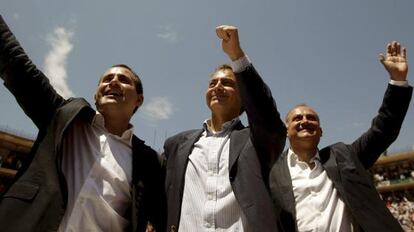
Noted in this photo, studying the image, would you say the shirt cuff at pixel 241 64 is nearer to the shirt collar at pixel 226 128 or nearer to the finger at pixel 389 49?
the shirt collar at pixel 226 128

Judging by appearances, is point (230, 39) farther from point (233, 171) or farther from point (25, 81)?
point (25, 81)

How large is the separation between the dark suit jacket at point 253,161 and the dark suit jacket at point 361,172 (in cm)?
54

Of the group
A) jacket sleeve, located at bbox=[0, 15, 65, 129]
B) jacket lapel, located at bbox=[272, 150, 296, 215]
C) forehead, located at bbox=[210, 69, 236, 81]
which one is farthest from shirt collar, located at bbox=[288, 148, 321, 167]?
jacket sleeve, located at bbox=[0, 15, 65, 129]

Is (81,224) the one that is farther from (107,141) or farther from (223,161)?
(223,161)

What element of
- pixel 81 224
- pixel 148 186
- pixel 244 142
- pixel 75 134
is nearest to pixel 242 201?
pixel 244 142

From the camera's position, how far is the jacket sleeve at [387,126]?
287 centimetres

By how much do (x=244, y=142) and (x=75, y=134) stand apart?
44.7 inches

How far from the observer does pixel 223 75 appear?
8.86 feet

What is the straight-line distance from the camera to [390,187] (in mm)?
20250

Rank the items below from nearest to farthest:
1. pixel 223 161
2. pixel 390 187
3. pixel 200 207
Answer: pixel 200 207 < pixel 223 161 < pixel 390 187

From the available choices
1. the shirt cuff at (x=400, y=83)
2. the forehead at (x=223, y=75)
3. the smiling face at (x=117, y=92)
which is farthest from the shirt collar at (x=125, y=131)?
the shirt cuff at (x=400, y=83)

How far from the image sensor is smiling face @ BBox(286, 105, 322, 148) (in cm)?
307

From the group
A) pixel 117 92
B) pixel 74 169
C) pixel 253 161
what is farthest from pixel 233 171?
pixel 117 92

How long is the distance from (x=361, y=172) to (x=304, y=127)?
0.64 meters
